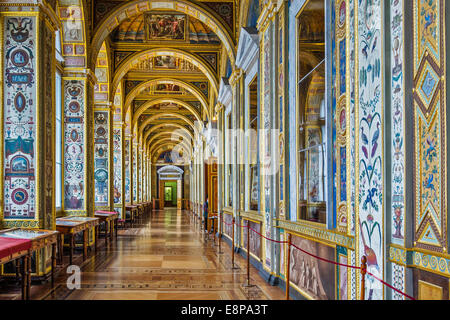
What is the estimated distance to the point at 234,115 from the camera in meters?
12.7

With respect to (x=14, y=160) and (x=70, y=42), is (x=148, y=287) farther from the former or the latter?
(x=70, y=42)

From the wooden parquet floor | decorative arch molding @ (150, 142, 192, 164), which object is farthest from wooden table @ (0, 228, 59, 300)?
decorative arch molding @ (150, 142, 192, 164)

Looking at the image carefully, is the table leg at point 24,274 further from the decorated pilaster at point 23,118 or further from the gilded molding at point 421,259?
the gilded molding at point 421,259

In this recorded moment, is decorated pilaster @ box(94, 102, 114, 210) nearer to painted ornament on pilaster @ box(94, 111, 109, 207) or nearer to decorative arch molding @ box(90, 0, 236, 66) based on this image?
painted ornament on pilaster @ box(94, 111, 109, 207)

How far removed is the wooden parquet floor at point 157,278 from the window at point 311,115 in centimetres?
156

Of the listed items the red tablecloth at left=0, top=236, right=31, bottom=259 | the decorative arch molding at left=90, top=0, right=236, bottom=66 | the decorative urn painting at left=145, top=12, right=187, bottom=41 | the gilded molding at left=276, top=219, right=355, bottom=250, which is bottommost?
the red tablecloth at left=0, top=236, right=31, bottom=259

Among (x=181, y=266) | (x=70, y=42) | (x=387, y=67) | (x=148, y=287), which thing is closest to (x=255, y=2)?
(x=70, y=42)

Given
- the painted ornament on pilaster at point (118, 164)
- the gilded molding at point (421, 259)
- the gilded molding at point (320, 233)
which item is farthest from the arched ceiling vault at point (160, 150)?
the gilded molding at point (421, 259)

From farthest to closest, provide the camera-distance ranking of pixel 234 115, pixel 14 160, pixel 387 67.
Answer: pixel 234 115 → pixel 14 160 → pixel 387 67

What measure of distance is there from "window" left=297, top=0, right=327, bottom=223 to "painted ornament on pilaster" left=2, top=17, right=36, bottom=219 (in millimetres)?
4608

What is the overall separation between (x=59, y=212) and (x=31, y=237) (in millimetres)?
5778

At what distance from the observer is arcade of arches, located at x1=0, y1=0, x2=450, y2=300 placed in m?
3.39

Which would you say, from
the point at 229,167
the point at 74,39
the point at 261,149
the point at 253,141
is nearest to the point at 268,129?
the point at 261,149

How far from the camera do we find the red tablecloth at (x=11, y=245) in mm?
5331
